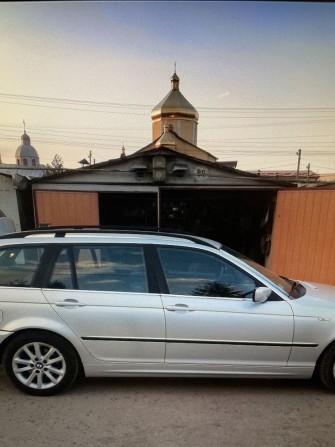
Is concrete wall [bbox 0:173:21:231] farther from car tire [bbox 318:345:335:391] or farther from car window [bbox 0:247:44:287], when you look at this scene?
car tire [bbox 318:345:335:391]

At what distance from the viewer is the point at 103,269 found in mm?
2746

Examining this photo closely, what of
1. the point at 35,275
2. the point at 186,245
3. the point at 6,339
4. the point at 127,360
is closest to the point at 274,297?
the point at 186,245

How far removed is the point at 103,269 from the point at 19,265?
34.1 inches

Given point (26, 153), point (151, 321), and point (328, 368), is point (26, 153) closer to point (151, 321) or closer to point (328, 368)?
point (151, 321)

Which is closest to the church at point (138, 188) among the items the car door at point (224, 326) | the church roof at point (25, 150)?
the car door at point (224, 326)

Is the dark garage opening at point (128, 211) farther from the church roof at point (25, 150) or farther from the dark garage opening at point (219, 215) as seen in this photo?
the church roof at point (25, 150)

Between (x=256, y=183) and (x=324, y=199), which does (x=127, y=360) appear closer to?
(x=324, y=199)

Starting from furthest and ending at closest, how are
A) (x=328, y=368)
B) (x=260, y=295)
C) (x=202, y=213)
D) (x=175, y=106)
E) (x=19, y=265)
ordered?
(x=175, y=106), (x=202, y=213), (x=19, y=265), (x=328, y=368), (x=260, y=295)

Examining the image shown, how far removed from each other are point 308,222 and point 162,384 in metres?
5.01

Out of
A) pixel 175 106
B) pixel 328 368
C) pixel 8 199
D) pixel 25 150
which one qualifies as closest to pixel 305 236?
pixel 328 368

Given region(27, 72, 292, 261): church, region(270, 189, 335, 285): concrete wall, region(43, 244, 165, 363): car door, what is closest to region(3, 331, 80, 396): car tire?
region(43, 244, 165, 363): car door

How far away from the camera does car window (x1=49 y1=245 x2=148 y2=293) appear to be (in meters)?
2.69

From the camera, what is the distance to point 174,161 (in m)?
7.34

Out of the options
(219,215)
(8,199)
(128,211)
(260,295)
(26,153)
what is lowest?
(219,215)
